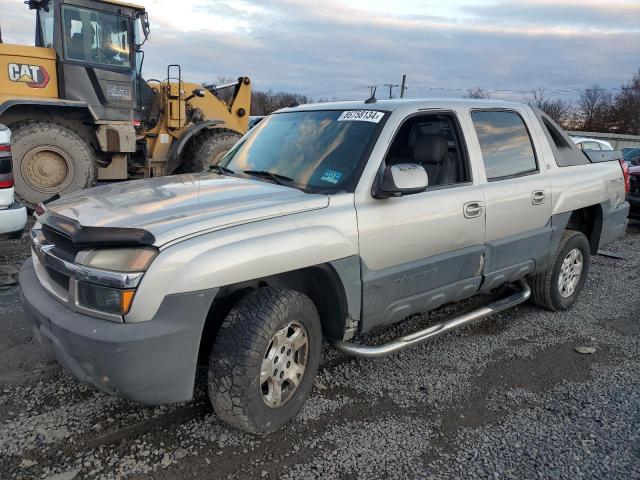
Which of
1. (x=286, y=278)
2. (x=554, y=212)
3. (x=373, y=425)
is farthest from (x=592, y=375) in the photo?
(x=286, y=278)

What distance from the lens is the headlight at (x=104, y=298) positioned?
2457 millimetres

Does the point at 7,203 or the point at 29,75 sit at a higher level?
the point at 29,75

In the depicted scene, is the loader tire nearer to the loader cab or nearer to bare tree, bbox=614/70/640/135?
the loader cab

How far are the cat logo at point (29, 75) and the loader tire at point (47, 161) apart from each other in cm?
60

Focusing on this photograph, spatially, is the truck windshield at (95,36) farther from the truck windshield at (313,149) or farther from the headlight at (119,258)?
the headlight at (119,258)

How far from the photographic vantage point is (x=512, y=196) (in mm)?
4238

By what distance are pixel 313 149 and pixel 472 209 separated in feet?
4.07

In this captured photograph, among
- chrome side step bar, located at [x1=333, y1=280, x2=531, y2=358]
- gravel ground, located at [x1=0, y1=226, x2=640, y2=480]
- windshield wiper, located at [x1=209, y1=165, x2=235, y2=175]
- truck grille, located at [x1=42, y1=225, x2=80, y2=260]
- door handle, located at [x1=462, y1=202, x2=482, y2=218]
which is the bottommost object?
gravel ground, located at [x1=0, y1=226, x2=640, y2=480]

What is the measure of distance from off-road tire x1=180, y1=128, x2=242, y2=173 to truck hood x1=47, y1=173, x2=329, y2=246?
6.11m

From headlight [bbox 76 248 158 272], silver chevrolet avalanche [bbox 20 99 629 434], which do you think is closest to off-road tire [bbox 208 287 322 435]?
silver chevrolet avalanche [bbox 20 99 629 434]

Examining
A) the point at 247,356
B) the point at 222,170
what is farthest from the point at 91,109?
the point at 247,356

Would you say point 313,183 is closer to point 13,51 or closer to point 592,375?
point 592,375

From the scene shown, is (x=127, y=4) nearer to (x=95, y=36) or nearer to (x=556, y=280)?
(x=95, y=36)

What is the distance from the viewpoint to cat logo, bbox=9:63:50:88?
27.3ft
